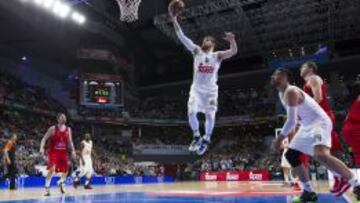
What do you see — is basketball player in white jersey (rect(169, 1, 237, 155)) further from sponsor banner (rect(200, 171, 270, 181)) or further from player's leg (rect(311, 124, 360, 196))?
sponsor banner (rect(200, 171, 270, 181))

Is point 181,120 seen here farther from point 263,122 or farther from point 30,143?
point 30,143

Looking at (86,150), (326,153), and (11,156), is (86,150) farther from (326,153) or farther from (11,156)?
(326,153)

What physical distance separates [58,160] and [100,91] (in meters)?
19.2

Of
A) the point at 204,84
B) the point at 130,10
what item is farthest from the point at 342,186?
the point at 130,10

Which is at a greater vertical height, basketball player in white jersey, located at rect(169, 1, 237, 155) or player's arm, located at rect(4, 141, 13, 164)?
basketball player in white jersey, located at rect(169, 1, 237, 155)

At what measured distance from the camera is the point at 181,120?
1597 inches

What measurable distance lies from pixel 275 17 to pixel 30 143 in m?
17.2

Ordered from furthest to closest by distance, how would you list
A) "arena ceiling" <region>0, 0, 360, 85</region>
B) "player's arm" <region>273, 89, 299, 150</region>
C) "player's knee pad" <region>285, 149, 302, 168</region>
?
"arena ceiling" <region>0, 0, 360, 85</region>, "player's knee pad" <region>285, 149, 302, 168</region>, "player's arm" <region>273, 89, 299, 150</region>

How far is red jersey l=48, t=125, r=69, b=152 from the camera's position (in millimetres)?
11748

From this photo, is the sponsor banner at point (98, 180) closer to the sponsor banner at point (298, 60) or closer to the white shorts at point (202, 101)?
the sponsor banner at point (298, 60)

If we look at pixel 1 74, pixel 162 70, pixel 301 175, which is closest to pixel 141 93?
pixel 162 70

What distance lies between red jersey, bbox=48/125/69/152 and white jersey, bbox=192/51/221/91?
483 centimetres

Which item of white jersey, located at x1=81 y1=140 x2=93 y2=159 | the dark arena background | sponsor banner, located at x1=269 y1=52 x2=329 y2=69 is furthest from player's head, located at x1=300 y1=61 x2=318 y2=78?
sponsor banner, located at x1=269 y1=52 x2=329 y2=69

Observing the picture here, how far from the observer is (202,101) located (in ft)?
27.8
